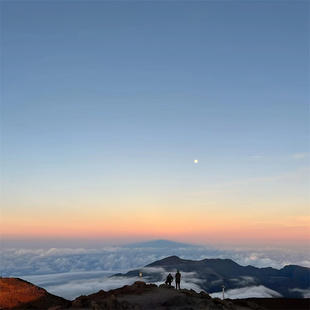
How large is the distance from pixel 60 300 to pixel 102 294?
16.2 meters

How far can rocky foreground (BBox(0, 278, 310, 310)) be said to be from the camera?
40.5 metres

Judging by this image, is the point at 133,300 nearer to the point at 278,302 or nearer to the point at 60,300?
the point at 60,300

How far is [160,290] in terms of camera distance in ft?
158

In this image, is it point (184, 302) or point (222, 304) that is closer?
point (184, 302)

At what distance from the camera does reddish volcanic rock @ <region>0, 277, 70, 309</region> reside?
184 feet

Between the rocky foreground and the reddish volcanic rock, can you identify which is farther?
the reddish volcanic rock

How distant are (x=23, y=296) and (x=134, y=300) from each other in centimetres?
2588

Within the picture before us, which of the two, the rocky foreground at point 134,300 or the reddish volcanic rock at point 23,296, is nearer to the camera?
the rocky foreground at point 134,300

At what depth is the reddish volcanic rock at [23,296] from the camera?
56.0m

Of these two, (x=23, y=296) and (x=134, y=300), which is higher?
(x=134, y=300)

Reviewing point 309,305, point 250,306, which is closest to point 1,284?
point 250,306

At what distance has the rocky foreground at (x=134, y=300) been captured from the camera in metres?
40.5

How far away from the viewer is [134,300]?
42625 mm

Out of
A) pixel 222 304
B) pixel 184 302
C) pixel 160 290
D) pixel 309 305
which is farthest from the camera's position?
pixel 309 305
